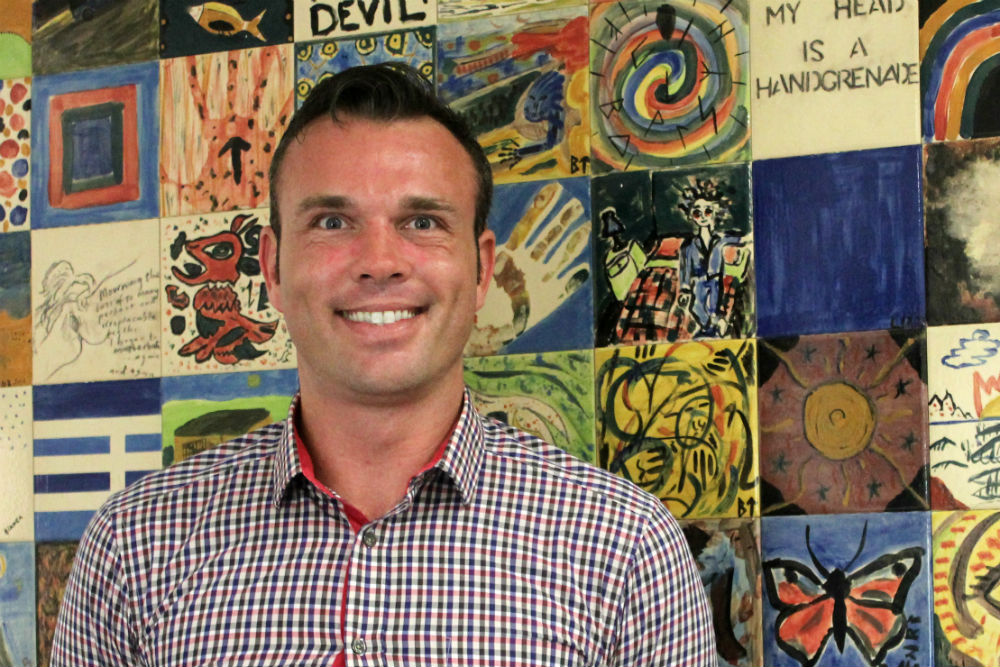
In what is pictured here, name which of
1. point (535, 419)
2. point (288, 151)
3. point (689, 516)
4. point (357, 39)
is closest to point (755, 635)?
point (689, 516)

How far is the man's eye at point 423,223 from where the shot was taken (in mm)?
1522

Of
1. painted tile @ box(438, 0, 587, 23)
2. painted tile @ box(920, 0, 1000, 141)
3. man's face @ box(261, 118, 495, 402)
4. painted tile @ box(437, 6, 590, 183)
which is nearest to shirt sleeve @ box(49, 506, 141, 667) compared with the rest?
man's face @ box(261, 118, 495, 402)

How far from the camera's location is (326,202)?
4.91 ft

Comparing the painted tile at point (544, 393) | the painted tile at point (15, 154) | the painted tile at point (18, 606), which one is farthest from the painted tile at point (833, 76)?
the painted tile at point (18, 606)

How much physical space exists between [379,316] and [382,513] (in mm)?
243

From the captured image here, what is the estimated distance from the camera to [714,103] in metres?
1.76

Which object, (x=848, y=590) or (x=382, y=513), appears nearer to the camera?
(x=382, y=513)

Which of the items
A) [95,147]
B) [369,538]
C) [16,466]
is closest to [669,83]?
[369,538]

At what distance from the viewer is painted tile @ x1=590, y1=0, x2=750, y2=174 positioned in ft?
5.74

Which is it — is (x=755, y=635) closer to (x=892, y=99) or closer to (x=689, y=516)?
(x=689, y=516)

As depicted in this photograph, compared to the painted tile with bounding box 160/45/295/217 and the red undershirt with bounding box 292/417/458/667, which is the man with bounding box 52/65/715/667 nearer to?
the red undershirt with bounding box 292/417/458/667

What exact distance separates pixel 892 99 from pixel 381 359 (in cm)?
77

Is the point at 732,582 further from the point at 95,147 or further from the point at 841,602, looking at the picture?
the point at 95,147

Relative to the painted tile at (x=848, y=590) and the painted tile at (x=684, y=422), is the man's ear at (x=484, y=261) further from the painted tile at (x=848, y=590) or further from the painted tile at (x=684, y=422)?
the painted tile at (x=848, y=590)
